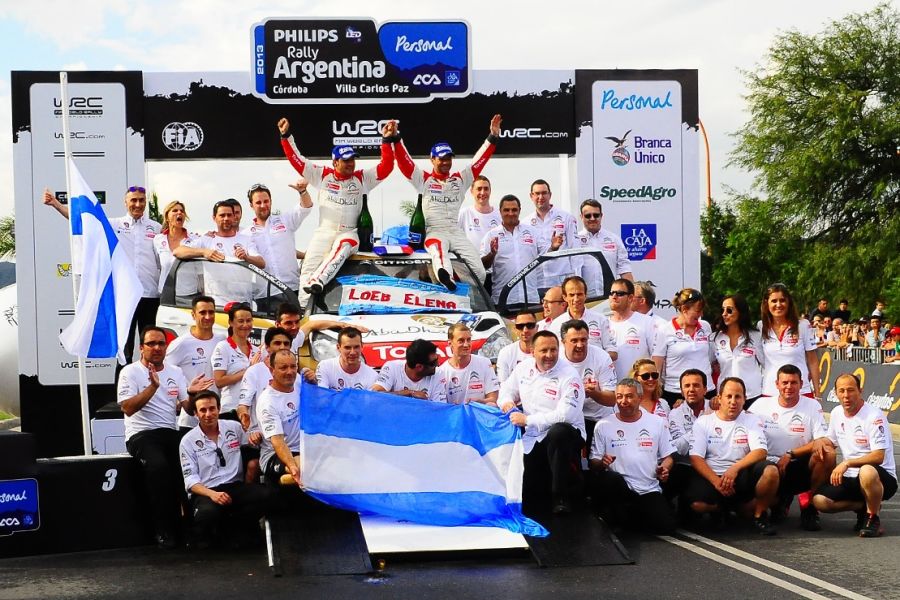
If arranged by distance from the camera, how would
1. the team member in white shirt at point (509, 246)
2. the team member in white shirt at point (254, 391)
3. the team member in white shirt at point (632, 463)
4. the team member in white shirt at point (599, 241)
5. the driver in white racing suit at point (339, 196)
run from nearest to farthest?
the team member in white shirt at point (632, 463) → the team member in white shirt at point (254, 391) → the driver in white racing suit at point (339, 196) → the team member in white shirt at point (599, 241) → the team member in white shirt at point (509, 246)

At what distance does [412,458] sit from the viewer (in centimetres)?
898

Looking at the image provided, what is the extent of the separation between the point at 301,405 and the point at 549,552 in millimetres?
2083

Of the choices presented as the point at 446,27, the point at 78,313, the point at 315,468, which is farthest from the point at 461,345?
the point at 446,27

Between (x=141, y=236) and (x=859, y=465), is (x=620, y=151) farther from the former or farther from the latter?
(x=859, y=465)

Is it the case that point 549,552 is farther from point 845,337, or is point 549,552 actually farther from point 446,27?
point 845,337

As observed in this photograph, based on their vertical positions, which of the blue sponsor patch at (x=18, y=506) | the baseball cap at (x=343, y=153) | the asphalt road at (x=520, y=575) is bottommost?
the asphalt road at (x=520, y=575)

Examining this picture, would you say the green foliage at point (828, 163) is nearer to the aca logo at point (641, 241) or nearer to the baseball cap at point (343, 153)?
the aca logo at point (641, 241)

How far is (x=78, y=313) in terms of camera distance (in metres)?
9.45

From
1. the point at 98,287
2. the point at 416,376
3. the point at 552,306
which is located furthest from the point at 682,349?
the point at 98,287

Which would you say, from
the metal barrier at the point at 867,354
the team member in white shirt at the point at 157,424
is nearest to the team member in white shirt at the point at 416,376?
the team member in white shirt at the point at 157,424

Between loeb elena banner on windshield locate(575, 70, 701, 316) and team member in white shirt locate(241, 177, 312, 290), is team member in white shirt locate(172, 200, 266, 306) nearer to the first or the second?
team member in white shirt locate(241, 177, 312, 290)

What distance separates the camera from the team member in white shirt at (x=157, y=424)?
8758 mm

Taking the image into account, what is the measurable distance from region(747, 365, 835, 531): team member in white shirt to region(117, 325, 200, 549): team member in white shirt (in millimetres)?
4440

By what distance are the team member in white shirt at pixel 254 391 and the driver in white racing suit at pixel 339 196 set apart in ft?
8.11
